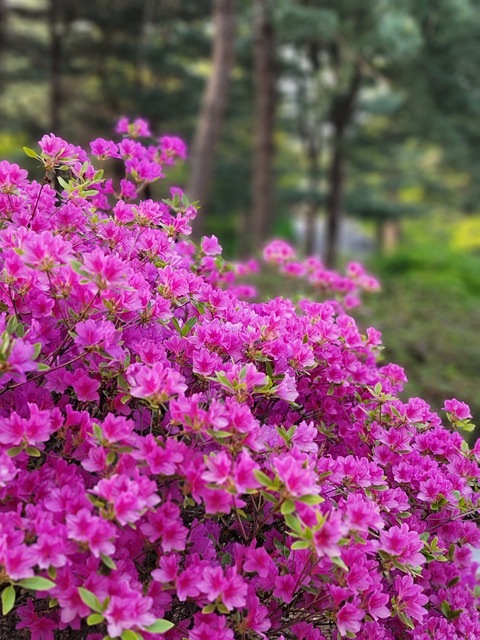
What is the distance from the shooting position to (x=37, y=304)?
1.48 meters

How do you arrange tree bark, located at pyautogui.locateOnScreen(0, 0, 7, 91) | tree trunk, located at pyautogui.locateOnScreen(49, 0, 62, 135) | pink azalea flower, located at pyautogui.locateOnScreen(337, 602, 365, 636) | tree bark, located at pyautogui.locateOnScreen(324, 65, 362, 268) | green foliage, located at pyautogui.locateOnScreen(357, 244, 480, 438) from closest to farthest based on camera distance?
pink azalea flower, located at pyautogui.locateOnScreen(337, 602, 365, 636) < green foliage, located at pyautogui.locateOnScreen(357, 244, 480, 438) < tree bark, located at pyautogui.locateOnScreen(0, 0, 7, 91) < tree bark, located at pyautogui.locateOnScreen(324, 65, 362, 268) < tree trunk, located at pyautogui.locateOnScreen(49, 0, 62, 135)

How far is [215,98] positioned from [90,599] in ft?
25.3

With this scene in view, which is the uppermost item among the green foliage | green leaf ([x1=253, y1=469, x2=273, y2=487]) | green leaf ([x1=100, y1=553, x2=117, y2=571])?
the green foliage

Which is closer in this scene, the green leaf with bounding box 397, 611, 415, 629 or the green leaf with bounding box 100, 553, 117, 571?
the green leaf with bounding box 100, 553, 117, 571

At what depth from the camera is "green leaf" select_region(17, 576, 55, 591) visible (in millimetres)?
1154

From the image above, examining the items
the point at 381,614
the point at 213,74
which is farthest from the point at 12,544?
the point at 213,74

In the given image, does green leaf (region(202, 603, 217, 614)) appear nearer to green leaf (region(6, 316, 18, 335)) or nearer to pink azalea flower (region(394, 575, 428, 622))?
pink azalea flower (region(394, 575, 428, 622))

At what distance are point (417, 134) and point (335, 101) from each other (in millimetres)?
1657

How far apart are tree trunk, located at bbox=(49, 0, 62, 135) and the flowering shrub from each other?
496 inches

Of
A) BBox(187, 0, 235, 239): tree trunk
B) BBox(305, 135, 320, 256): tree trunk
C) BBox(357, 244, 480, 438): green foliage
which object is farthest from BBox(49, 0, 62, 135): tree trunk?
BBox(357, 244, 480, 438): green foliage

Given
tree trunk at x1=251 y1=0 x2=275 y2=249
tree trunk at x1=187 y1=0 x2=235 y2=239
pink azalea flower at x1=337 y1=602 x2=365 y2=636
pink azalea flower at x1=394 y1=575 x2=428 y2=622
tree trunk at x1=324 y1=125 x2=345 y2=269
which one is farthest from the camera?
tree trunk at x1=324 y1=125 x2=345 y2=269

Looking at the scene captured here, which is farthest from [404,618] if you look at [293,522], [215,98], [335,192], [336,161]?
[336,161]

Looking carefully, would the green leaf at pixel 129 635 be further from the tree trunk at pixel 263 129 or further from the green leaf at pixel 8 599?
the tree trunk at pixel 263 129

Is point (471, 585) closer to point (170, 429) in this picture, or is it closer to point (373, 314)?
point (170, 429)
